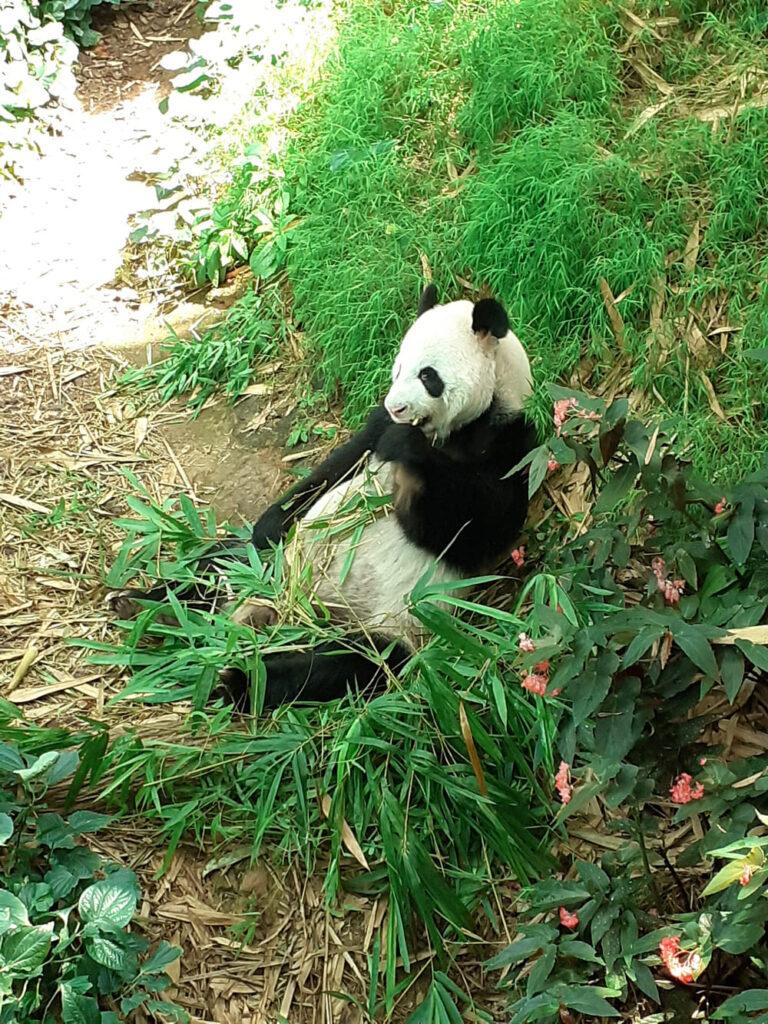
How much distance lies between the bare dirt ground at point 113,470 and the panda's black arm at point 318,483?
0.40 metres

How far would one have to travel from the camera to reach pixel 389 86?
4.77 m

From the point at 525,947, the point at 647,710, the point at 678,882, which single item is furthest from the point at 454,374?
the point at 525,947

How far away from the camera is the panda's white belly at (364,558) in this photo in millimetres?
3377

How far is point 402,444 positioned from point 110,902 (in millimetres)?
1686

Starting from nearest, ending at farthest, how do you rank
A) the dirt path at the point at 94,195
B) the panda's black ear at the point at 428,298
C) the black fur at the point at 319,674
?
the black fur at the point at 319,674 → the panda's black ear at the point at 428,298 → the dirt path at the point at 94,195

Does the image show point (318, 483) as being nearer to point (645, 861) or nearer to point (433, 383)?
point (433, 383)

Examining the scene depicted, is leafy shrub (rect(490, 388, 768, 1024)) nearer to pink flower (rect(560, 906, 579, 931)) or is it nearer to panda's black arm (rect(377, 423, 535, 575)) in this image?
pink flower (rect(560, 906, 579, 931))

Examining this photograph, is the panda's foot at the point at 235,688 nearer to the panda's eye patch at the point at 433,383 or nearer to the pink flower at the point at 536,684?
the panda's eye patch at the point at 433,383

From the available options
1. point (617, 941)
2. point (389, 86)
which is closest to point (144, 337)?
point (389, 86)

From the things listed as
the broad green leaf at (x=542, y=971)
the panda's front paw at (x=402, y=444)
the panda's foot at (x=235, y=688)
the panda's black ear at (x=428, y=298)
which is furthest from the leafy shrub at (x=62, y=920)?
the panda's black ear at (x=428, y=298)

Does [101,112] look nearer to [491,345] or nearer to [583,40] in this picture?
[583,40]

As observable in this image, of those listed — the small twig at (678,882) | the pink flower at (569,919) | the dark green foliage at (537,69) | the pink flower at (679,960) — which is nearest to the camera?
the pink flower at (679,960)

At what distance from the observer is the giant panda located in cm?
327

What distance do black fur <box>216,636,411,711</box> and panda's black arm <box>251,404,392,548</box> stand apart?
59 cm
